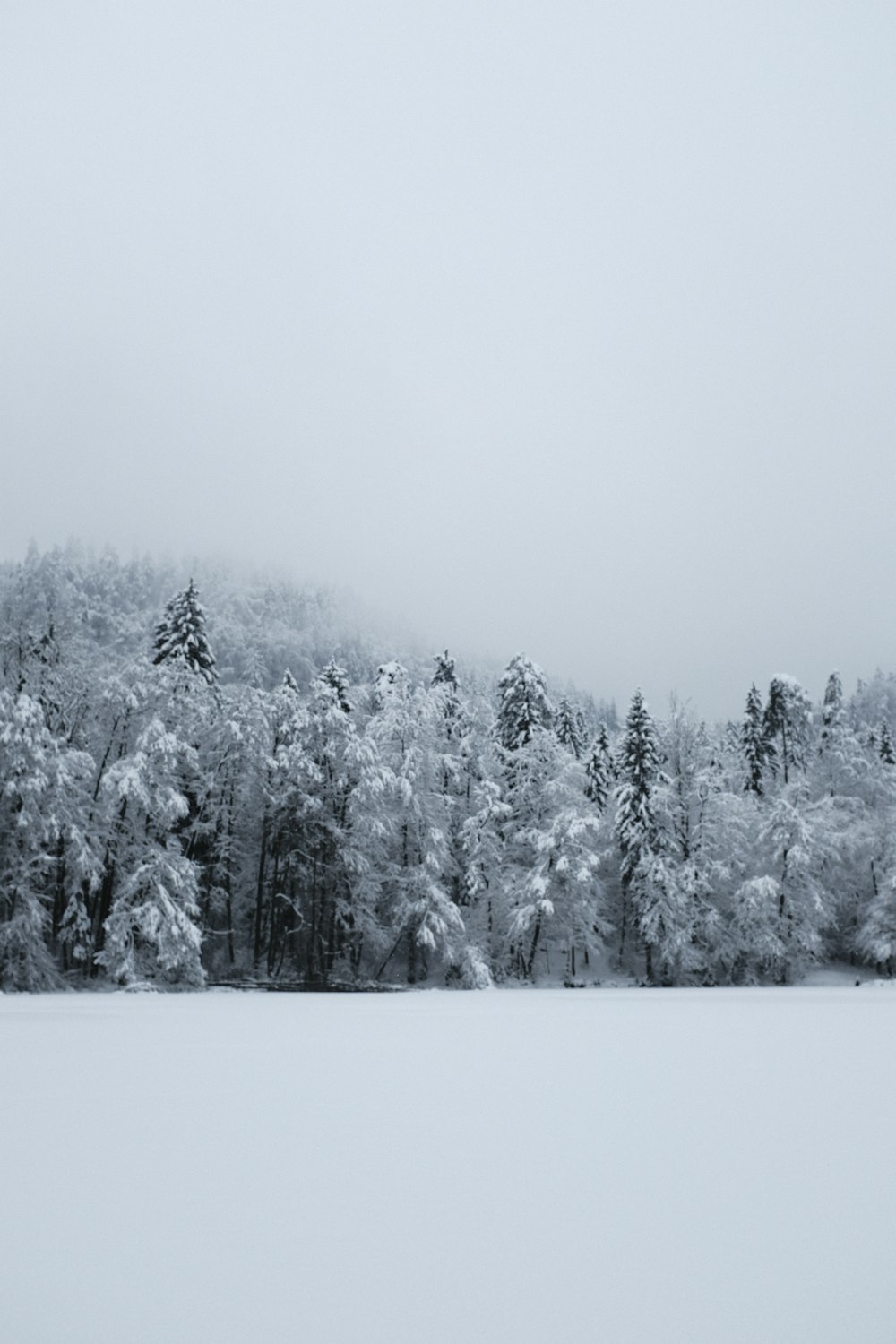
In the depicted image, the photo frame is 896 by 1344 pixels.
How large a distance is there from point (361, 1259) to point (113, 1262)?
1.00 meters

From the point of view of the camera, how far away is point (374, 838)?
34.4 metres

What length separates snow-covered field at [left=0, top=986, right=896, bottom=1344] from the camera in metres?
3.18

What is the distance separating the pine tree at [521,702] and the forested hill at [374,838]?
0.45 ft

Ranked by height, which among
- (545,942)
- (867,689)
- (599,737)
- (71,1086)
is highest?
(867,689)

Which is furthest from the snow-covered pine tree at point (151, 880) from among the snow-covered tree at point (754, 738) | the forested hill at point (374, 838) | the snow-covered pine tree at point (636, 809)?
the snow-covered tree at point (754, 738)

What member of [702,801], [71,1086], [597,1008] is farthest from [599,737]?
[71,1086]

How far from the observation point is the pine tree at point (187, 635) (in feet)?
121

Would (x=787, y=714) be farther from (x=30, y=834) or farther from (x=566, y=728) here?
(x=30, y=834)

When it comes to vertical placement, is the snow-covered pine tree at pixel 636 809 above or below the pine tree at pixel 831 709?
below

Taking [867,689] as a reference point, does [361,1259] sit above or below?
below

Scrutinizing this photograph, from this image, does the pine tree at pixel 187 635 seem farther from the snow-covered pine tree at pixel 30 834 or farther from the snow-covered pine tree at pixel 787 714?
the snow-covered pine tree at pixel 787 714

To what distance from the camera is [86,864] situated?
26.1 meters

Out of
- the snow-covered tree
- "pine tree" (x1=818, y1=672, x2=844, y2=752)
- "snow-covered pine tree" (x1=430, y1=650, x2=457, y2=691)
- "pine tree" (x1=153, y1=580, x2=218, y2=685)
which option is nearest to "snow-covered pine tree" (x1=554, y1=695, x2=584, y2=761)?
"snow-covered pine tree" (x1=430, y1=650, x2=457, y2=691)

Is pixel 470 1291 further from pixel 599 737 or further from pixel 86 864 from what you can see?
pixel 599 737
